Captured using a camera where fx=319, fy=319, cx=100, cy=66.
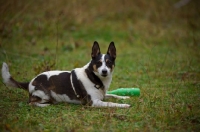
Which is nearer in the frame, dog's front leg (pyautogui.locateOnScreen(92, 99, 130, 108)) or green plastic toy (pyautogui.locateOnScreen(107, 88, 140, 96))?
dog's front leg (pyautogui.locateOnScreen(92, 99, 130, 108))

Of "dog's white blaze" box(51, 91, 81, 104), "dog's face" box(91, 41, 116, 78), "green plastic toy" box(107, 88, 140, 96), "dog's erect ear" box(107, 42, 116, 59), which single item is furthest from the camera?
"green plastic toy" box(107, 88, 140, 96)

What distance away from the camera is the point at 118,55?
11.4 metres

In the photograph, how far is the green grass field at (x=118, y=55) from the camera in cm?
525

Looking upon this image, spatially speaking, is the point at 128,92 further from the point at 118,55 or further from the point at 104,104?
the point at 118,55

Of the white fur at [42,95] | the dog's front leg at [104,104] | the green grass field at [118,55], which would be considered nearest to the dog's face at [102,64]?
the dog's front leg at [104,104]

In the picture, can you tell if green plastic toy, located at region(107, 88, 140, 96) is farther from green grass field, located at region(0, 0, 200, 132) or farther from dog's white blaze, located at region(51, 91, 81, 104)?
dog's white blaze, located at region(51, 91, 81, 104)

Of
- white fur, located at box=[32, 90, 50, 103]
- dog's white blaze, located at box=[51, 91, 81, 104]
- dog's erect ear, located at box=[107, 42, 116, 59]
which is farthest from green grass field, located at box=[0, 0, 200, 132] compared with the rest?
dog's erect ear, located at box=[107, 42, 116, 59]

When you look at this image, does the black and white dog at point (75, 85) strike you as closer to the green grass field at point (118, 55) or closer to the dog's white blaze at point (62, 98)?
the dog's white blaze at point (62, 98)

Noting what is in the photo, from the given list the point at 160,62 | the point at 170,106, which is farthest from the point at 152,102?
the point at 160,62

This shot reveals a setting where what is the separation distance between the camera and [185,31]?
47.4ft

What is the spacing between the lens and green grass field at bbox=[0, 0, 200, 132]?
17.2 feet

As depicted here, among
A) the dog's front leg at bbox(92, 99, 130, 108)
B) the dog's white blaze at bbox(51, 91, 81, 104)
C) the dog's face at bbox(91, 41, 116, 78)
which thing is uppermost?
the dog's face at bbox(91, 41, 116, 78)

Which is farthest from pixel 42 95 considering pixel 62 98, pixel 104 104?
pixel 104 104

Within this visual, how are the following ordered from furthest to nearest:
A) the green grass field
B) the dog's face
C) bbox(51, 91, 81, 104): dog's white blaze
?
1. bbox(51, 91, 81, 104): dog's white blaze
2. the dog's face
3. the green grass field
